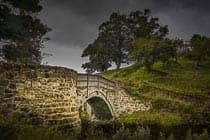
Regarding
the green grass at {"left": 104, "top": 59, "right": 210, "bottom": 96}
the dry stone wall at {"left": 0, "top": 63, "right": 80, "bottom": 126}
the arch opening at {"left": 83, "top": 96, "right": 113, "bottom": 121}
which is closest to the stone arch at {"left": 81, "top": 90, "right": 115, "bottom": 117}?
the arch opening at {"left": 83, "top": 96, "right": 113, "bottom": 121}

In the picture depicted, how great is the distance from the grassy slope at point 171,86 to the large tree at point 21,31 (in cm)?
949

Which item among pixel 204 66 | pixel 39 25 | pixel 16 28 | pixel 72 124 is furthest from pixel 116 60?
pixel 72 124

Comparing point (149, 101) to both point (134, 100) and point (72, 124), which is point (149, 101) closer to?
point (134, 100)

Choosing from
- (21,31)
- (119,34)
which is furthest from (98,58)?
(21,31)

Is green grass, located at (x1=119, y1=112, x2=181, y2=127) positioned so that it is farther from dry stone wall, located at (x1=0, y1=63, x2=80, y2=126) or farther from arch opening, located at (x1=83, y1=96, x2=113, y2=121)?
dry stone wall, located at (x1=0, y1=63, x2=80, y2=126)

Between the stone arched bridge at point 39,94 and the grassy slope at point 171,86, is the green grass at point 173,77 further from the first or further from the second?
the stone arched bridge at point 39,94

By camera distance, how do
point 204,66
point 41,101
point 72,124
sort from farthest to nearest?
1. point 204,66
2. point 72,124
3. point 41,101

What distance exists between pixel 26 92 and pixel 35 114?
1010 mm

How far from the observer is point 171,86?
185ft

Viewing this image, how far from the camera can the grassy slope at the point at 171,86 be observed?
38.8m

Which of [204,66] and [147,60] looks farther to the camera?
[204,66]

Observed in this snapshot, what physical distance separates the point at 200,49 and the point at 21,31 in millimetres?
44957

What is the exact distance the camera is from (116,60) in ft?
236

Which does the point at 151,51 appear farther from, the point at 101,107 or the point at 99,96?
the point at 99,96
